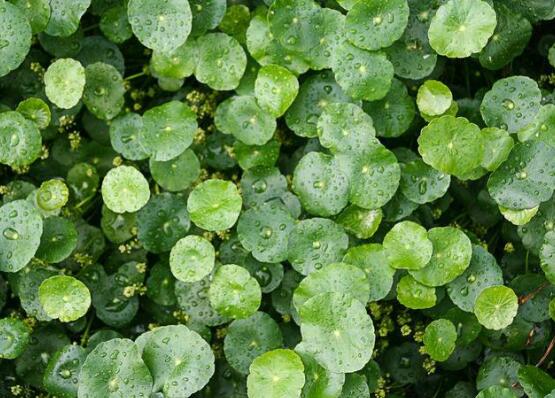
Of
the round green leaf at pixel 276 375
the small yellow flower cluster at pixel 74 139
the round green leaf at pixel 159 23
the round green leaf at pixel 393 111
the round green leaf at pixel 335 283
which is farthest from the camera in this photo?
the small yellow flower cluster at pixel 74 139

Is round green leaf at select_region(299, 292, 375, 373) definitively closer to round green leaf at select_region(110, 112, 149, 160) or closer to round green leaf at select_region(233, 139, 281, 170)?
round green leaf at select_region(233, 139, 281, 170)

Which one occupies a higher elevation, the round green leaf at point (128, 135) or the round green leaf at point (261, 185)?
the round green leaf at point (128, 135)

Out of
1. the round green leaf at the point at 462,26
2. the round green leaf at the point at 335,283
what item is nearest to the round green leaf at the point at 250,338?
the round green leaf at the point at 335,283

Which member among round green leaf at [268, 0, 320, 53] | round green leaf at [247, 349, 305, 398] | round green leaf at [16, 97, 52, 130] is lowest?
round green leaf at [247, 349, 305, 398]

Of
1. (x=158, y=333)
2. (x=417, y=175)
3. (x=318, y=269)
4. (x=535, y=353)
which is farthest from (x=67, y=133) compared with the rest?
(x=535, y=353)

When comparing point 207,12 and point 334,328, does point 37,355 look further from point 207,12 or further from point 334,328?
point 207,12

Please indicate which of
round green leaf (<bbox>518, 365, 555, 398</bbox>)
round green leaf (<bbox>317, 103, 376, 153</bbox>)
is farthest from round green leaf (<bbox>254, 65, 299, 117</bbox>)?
round green leaf (<bbox>518, 365, 555, 398</bbox>)

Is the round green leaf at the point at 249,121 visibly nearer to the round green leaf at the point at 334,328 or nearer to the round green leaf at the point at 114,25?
the round green leaf at the point at 114,25
